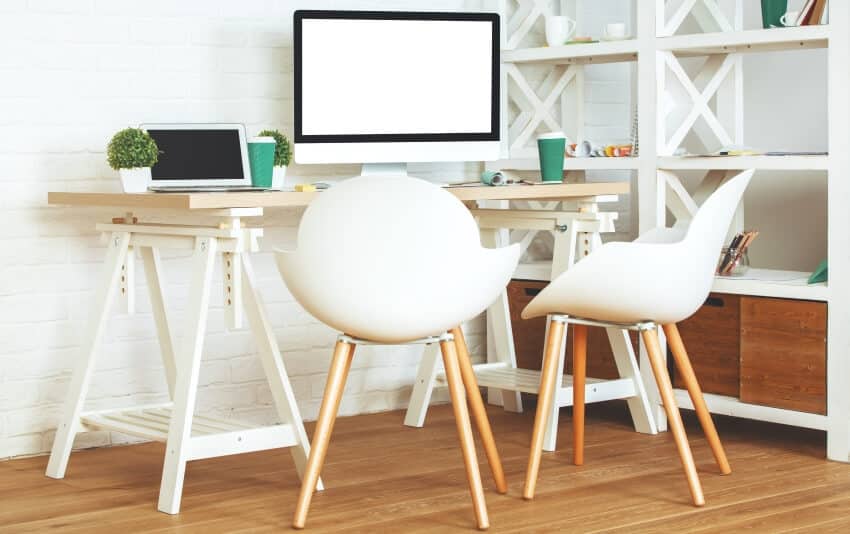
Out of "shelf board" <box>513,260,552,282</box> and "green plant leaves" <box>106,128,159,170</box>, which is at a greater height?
"green plant leaves" <box>106,128,159,170</box>

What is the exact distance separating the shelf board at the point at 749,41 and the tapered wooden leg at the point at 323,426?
54.1 inches

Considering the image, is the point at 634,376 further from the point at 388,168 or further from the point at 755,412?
the point at 388,168

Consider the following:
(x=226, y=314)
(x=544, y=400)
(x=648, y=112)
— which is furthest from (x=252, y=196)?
(x=648, y=112)

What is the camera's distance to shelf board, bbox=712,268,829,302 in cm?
330

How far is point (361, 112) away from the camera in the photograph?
3607 mm

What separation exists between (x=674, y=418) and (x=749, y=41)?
107 cm

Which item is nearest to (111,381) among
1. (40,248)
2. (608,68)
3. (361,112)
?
(40,248)

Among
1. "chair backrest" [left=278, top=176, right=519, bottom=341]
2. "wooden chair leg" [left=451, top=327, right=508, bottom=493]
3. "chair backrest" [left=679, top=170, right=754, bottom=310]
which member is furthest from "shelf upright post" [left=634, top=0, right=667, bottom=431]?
"chair backrest" [left=278, top=176, right=519, bottom=341]

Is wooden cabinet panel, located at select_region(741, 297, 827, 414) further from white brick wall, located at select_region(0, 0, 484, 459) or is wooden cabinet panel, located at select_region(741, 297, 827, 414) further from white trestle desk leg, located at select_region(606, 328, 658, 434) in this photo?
white brick wall, located at select_region(0, 0, 484, 459)

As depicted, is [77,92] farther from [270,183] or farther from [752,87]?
[752,87]

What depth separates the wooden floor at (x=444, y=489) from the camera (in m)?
2.77

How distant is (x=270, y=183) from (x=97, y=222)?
1.98 feet

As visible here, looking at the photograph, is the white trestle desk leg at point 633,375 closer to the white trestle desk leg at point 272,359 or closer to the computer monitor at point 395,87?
the computer monitor at point 395,87

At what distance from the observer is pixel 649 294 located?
2.91 m
